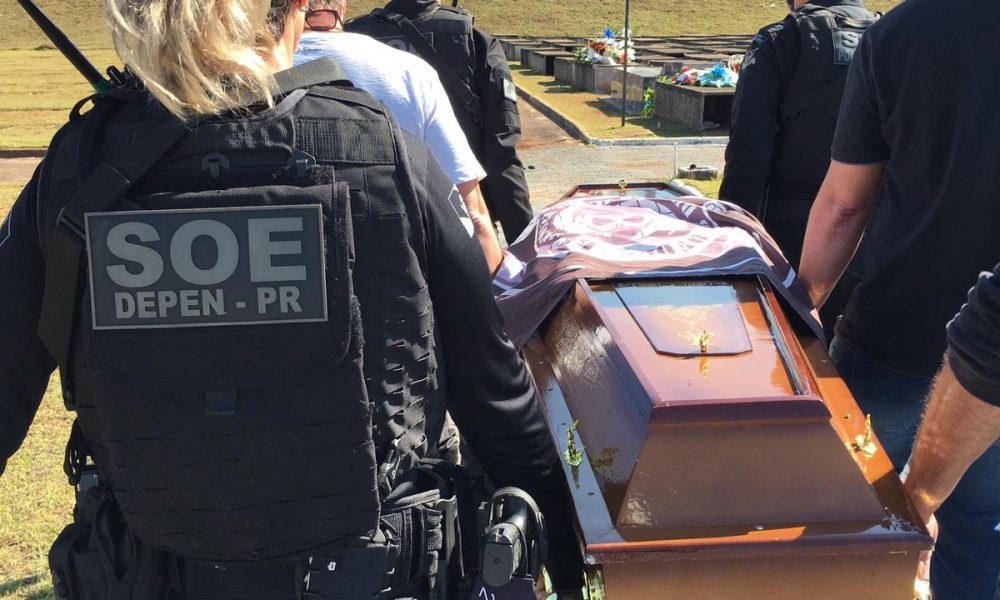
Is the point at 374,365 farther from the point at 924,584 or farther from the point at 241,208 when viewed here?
the point at 924,584

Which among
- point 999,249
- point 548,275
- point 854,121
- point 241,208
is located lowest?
point 548,275

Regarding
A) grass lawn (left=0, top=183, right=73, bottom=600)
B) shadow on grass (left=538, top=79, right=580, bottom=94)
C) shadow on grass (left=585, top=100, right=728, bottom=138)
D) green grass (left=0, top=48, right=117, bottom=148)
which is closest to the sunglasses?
grass lawn (left=0, top=183, right=73, bottom=600)

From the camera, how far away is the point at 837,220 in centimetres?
219

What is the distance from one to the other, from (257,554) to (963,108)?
165 cm

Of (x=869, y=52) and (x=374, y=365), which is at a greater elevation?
(x=869, y=52)

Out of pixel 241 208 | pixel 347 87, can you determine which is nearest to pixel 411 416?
pixel 241 208

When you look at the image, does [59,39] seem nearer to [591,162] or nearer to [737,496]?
[737,496]

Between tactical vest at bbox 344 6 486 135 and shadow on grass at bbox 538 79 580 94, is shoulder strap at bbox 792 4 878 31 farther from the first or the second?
shadow on grass at bbox 538 79 580 94

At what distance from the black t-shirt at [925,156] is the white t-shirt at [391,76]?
3.25 ft

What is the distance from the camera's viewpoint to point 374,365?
1365 mm

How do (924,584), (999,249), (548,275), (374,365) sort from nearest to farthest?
(374,365), (924,584), (999,249), (548,275)

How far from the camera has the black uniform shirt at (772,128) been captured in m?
3.16

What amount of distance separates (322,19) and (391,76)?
0.31 meters

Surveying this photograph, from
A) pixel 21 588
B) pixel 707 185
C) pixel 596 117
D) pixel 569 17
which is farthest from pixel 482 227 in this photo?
pixel 569 17
